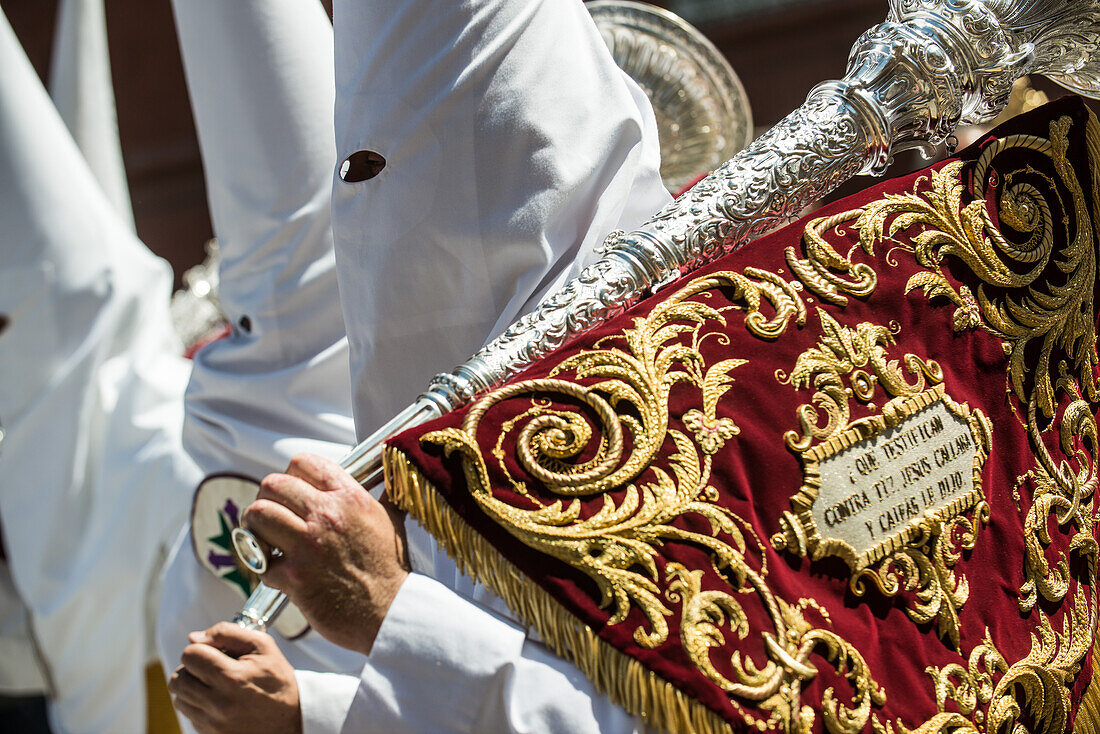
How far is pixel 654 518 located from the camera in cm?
85

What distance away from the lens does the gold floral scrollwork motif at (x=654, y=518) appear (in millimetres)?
815

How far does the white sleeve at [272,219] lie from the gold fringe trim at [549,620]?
2.61 ft

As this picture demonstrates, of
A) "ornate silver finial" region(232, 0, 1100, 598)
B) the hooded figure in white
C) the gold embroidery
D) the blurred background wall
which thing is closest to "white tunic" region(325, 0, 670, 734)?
"ornate silver finial" region(232, 0, 1100, 598)

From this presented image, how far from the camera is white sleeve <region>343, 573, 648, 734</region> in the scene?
81cm

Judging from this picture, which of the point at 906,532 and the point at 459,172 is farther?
the point at 459,172

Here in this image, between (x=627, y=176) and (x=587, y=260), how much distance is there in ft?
0.36

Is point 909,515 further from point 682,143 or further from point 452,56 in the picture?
point 682,143

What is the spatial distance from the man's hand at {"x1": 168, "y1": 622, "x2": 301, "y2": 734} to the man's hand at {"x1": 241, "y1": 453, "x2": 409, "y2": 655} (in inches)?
2.1

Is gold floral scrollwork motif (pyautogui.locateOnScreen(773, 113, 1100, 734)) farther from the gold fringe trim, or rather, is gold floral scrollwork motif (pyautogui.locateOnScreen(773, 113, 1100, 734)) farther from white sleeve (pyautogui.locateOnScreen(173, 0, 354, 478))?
white sleeve (pyautogui.locateOnScreen(173, 0, 354, 478))

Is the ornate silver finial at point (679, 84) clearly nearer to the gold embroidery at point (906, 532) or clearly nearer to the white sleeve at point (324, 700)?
the gold embroidery at point (906, 532)

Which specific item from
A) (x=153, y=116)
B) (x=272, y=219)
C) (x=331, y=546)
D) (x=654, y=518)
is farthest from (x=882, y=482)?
(x=153, y=116)

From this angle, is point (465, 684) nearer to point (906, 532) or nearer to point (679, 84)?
point (906, 532)

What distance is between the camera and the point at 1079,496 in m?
1.08

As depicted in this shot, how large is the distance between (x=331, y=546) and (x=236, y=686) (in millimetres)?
140
